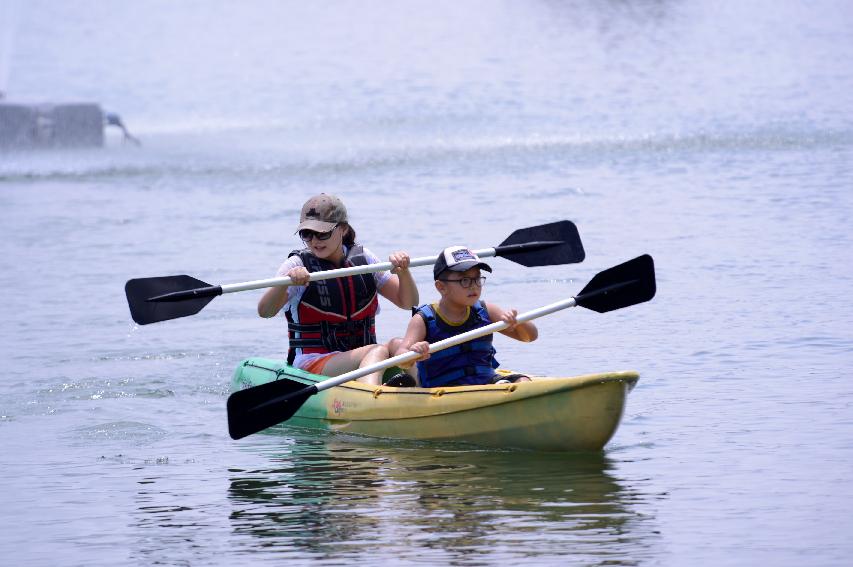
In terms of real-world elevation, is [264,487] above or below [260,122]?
below

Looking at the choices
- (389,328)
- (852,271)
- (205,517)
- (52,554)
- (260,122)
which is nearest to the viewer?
(52,554)

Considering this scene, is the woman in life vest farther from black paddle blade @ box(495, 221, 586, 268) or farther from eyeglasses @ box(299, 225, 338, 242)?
black paddle blade @ box(495, 221, 586, 268)

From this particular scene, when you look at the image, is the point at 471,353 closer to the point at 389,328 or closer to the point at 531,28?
the point at 389,328

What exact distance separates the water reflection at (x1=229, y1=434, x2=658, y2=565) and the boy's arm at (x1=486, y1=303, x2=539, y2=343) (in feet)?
2.32

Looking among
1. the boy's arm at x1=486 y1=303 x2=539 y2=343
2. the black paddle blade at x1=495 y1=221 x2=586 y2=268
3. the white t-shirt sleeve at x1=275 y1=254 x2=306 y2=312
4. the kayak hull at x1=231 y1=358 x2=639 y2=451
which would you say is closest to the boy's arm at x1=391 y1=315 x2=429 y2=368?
the kayak hull at x1=231 y1=358 x2=639 y2=451

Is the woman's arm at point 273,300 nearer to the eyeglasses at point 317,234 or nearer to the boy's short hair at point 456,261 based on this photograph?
the eyeglasses at point 317,234

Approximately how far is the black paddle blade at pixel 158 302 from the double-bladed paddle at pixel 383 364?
829mm

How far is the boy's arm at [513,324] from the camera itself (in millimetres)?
8820

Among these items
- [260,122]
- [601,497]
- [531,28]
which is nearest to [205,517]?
[601,497]

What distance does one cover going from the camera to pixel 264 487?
27.5 ft

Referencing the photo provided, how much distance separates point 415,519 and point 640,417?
2476 millimetres

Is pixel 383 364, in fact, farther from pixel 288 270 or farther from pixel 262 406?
pixel 288 270

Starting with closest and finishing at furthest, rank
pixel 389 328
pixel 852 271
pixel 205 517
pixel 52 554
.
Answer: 1. pixel 52 554
2. pixel 205 517
3. pixel 389 328
4. pixel 852 271

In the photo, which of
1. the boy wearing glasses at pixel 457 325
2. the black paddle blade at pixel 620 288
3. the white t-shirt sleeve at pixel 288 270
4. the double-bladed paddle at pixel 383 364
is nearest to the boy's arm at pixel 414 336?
the boy wearing glasses at pixel 457 325
